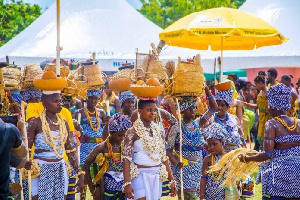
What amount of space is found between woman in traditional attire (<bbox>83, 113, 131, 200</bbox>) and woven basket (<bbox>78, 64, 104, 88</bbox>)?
2.34 m

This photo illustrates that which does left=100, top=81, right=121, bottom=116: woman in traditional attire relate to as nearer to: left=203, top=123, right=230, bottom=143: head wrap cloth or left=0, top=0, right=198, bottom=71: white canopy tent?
left=203, top=123, right=230, bottom=143: head wrap cloth

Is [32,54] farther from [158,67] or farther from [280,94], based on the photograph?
[280,94]

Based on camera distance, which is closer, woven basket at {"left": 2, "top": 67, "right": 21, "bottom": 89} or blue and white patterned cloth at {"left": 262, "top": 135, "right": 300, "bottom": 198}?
blue and white patterned cloth at {"left": 262, "top": 135, "right": 300, "bottom": 198}

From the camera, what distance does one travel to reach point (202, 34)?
11.2 m

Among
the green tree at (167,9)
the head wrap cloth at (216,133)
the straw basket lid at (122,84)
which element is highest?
the green tree at (167,9)

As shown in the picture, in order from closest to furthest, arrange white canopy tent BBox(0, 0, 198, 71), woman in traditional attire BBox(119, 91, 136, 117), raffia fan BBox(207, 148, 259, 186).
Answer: raffia fan BBox(207, 148, 259, 186)
woman in traditional attire BBox(119, 91, 136, 117)
white canopy tent BBox(0, 0, 198, 71)

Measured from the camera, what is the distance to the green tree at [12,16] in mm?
33503

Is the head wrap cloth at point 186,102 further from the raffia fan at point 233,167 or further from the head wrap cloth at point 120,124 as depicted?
the raffia fan at point 233,167

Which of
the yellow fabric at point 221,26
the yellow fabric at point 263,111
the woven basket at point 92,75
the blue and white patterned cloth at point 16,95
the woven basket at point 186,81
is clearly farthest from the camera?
the yellow fabric at point 263,111

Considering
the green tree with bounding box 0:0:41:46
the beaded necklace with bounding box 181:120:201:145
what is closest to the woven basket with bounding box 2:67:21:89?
the beaded necklace with bounding box 181:120:201:145

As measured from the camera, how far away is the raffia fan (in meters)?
7.78

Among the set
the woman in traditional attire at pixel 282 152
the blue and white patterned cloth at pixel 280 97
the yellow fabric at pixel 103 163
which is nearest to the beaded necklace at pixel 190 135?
the yellow fabric at pixel 103 163

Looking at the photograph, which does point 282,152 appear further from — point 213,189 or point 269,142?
point 213,189

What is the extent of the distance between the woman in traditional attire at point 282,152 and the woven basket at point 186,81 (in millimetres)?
1734
